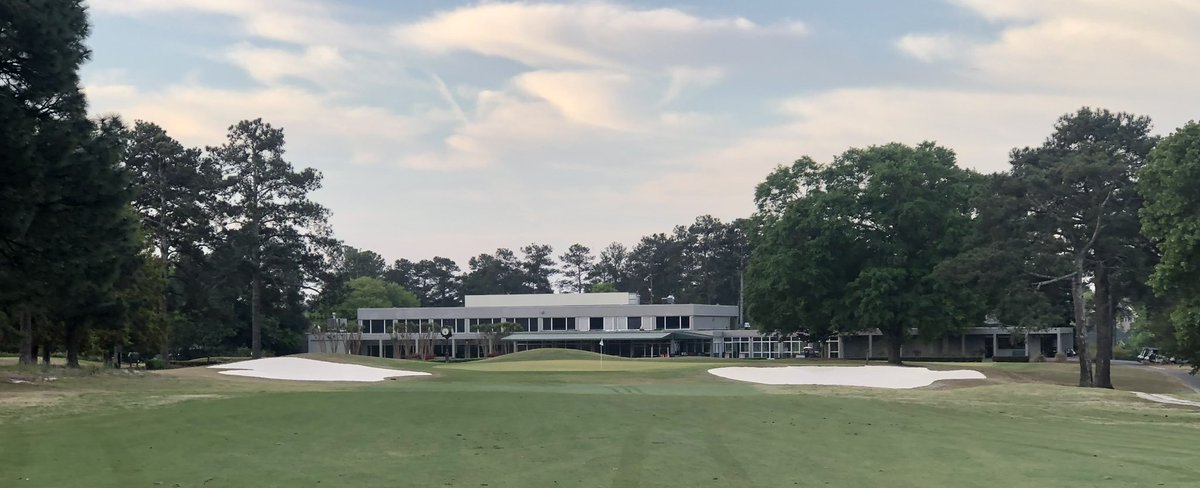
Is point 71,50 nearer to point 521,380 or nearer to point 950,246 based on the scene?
point 521,380

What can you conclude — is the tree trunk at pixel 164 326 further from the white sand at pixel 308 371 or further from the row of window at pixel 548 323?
the row of window at pixel 548 323

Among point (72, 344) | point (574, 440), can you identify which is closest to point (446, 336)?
point (72, 344)

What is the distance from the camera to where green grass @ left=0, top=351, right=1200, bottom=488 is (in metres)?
13.3

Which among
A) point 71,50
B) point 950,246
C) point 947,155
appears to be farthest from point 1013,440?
point 947,155

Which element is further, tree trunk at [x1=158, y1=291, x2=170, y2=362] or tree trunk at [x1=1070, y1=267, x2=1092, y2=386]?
tree trunk at [x1=158, y1=291, x2=170, y2=362]

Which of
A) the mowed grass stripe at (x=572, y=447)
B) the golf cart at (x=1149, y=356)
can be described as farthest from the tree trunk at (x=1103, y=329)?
the golf cart at (x=1149, y=356)

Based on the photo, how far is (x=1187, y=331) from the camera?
33062 mm

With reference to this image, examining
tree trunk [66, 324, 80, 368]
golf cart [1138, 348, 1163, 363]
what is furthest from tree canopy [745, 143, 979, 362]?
tree trunk [66, 324, 80, 368]

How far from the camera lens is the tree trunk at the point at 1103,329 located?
44344 mm

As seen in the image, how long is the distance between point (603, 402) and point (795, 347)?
241ft

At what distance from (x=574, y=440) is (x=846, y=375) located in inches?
1155

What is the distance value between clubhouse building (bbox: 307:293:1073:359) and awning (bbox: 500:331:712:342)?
10cm

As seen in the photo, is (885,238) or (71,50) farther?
(885,238)

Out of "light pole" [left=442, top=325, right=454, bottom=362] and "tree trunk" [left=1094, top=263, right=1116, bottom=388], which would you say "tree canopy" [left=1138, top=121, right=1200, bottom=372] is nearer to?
"tree trunk" [left=1094, top=263, right=1116, bottom=388]
